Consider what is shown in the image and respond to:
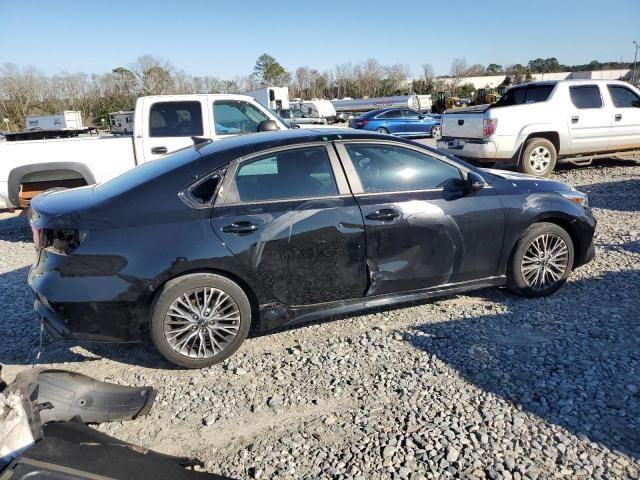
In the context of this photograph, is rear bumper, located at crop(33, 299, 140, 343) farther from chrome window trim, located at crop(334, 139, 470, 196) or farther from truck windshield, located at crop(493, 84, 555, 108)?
truck windshield, located at crop(493, 84, 555, 108)

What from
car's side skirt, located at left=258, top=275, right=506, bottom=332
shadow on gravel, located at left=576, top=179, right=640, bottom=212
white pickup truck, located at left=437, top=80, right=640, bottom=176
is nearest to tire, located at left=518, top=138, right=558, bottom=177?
white pickup truck, located at left=437, top=80, right=640, bottom=176

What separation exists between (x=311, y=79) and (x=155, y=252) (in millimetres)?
82392

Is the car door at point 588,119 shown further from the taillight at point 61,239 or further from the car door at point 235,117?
the taillight at point 61,239

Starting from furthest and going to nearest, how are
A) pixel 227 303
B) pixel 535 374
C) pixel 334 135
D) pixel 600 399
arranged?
pixel 334 135 < pixel 227 303 < pixel 535 374 < pixel 600 399

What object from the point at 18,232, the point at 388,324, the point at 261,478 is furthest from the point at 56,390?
the point at 18,232

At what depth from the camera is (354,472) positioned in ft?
8.26

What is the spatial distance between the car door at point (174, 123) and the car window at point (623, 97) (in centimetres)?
891

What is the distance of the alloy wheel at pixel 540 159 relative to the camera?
9.79 metres

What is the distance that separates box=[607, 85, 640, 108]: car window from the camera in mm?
10484

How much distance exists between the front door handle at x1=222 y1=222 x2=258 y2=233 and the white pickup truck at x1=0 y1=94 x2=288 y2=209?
3.59m

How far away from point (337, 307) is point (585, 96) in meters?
9.18

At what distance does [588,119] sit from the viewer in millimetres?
10148

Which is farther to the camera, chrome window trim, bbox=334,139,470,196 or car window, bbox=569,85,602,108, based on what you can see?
car window, bbox=569,85,602,108

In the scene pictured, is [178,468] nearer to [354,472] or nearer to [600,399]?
[354,472]
